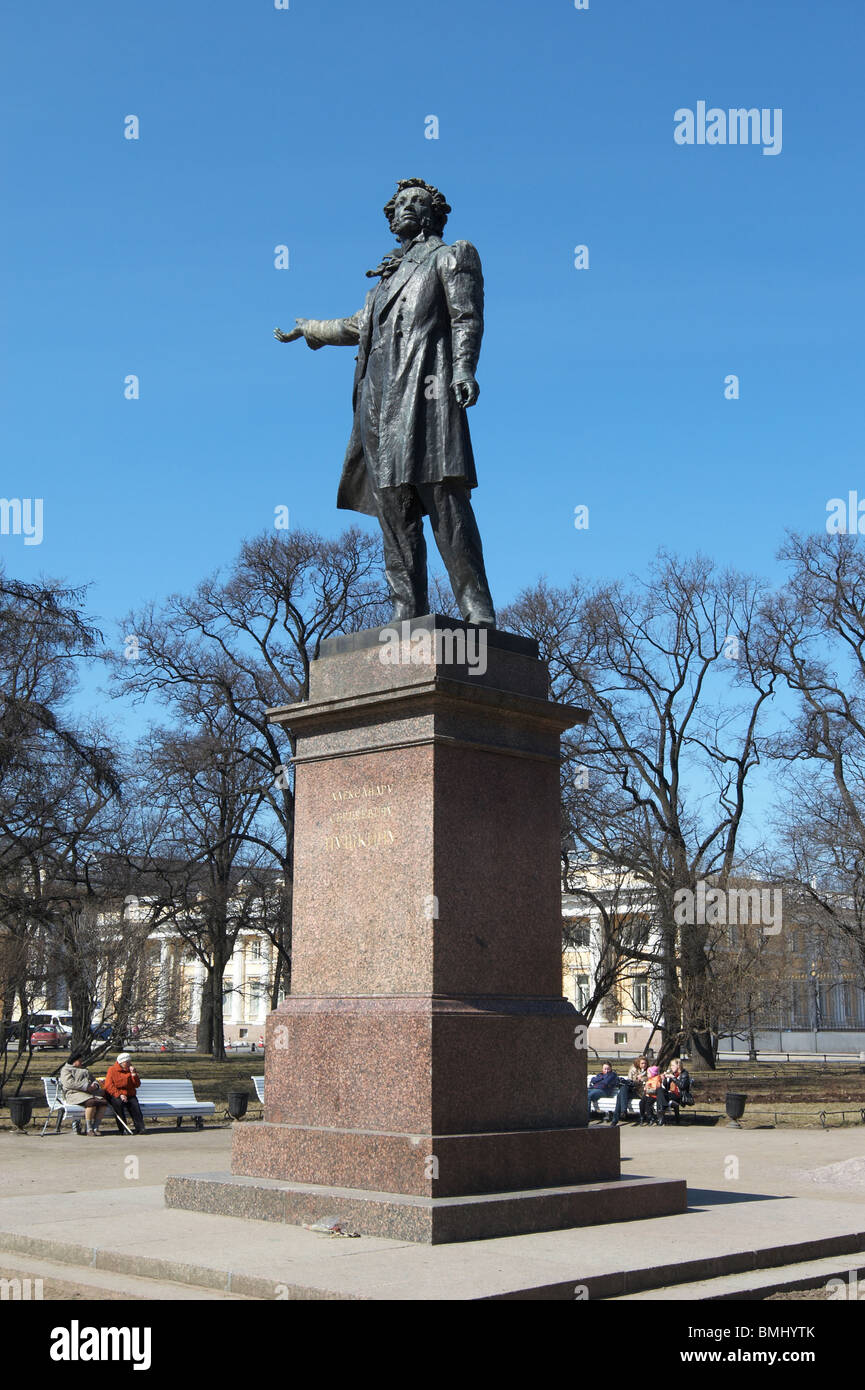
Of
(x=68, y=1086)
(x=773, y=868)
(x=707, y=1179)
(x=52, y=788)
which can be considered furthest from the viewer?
(x=773, y=868)

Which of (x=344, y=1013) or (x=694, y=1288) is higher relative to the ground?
(x=344, y=1013)

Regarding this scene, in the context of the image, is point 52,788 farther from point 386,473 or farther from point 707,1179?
point 386,473

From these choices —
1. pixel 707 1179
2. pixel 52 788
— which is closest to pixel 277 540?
pixel 52 788

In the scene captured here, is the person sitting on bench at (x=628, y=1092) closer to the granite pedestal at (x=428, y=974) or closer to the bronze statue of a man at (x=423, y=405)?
the granite pedestal at (x=428, y=974)

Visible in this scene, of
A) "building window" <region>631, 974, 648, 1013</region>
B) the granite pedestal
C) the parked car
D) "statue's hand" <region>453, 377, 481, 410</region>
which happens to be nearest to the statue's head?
"statue's hand" <region>453, 377, 481, 410</region>

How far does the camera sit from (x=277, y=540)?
37.8 meters

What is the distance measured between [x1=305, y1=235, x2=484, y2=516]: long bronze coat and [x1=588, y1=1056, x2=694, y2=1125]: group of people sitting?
17231 mm

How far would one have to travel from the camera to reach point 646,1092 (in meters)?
25.2

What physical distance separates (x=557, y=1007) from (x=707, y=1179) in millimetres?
5972

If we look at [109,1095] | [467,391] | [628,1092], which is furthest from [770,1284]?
[628,1092]
